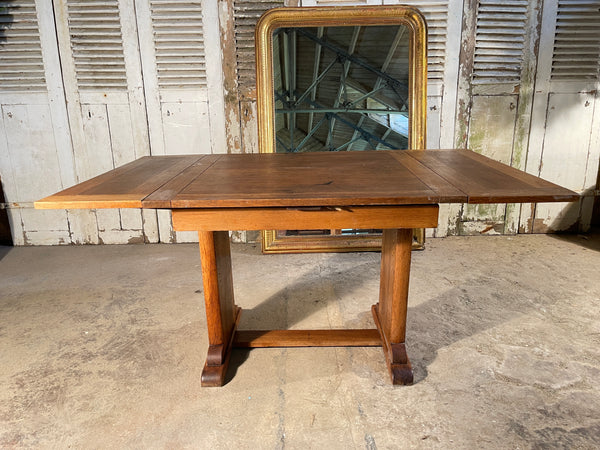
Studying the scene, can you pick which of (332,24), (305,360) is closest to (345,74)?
(332,24)

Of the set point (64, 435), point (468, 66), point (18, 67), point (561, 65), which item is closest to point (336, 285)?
point (64, 435)

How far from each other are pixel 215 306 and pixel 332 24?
8.59 feet

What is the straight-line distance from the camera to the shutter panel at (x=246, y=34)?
3670 mm

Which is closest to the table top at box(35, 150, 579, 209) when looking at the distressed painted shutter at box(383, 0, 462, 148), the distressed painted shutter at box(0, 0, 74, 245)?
the distressed painted shutter at box(383, 0, 462, 148)

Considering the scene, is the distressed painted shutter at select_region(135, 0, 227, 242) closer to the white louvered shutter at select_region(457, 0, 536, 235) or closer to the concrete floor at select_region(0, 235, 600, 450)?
the concrete floor at select_region(0, 235, 600, 450)

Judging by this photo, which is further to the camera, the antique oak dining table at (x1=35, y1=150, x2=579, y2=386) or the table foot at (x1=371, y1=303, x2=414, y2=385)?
the table foot at (x1=371, y1=303, x2=414, y2=385)

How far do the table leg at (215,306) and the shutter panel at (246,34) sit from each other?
1935 millimetres

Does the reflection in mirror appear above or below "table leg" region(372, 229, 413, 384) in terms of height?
above

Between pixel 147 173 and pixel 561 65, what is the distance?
3.65 metres

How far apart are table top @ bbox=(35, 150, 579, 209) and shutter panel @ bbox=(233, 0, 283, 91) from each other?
1.51 metres

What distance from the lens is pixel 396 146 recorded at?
151 inches

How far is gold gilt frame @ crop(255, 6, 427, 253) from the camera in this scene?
3623mm

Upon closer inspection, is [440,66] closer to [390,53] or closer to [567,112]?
[390,53]

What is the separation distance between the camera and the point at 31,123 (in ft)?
12.8
